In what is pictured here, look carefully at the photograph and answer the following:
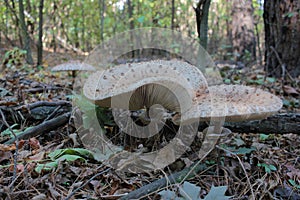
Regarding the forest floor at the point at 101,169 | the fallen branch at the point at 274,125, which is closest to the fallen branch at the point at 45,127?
the forest floor at the point at 101,169

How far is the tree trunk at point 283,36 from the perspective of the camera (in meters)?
4.70

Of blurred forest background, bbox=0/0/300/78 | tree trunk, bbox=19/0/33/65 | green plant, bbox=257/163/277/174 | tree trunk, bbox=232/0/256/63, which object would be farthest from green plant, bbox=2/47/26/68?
tree trunk, bbox=232/0/256/63

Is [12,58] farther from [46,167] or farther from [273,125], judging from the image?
[273,125]

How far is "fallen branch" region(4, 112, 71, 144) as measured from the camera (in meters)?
2.26

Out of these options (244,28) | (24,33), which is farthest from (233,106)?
(244,28)

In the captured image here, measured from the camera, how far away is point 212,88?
228cm

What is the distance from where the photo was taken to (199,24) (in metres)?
4.03

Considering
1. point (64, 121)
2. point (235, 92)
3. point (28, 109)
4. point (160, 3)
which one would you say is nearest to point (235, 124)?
point (235, 92)

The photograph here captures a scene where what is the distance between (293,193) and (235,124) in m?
0.78

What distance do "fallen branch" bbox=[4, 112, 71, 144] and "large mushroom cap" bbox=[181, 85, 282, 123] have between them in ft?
3.73

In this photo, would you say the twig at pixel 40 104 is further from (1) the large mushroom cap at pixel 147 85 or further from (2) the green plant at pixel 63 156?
(2) the green plant at pixel 63 156

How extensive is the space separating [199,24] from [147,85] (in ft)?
8.04

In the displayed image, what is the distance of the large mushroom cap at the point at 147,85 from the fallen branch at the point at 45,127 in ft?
1.71

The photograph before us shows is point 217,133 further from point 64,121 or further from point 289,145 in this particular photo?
point 64,121
